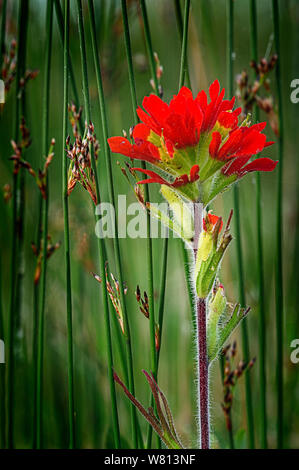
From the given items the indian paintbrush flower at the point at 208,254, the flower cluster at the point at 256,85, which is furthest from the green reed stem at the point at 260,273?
the indian paintbrush flower at the point at 208,254

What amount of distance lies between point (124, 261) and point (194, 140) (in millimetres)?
456

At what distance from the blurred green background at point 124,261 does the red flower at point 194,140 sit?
0.33m

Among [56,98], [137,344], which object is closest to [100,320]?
[137,344]

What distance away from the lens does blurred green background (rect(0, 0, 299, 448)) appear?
0.83 m

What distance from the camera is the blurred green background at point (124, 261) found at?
2.71 ft

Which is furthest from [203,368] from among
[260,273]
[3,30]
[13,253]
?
[3,30]

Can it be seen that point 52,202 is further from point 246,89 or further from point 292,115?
point 292,115

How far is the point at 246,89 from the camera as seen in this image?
702 millimetres

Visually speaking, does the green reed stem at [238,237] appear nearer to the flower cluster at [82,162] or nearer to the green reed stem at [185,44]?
the green reed stem at [185,44]

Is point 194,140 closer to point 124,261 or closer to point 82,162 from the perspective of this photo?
point 82,162

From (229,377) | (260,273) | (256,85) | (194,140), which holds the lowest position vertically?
(229,377)

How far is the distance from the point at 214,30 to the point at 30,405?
2.79 ft

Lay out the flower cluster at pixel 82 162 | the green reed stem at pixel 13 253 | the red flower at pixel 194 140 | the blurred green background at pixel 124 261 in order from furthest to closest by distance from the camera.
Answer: the blurred green background at pixel 124 261
the green reed stem at pixel 13 253
the flower cluster at pixel 82 162
the red flower at pixel 194 140

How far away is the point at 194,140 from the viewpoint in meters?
0.45
